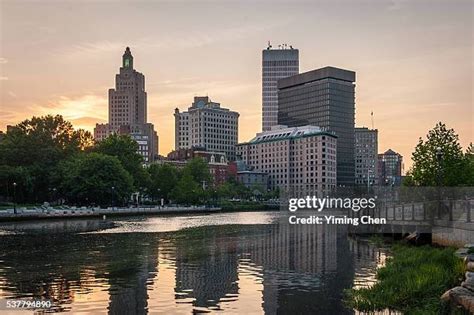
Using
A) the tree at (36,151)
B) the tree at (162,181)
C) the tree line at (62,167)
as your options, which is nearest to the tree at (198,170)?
the tree at (162,181)

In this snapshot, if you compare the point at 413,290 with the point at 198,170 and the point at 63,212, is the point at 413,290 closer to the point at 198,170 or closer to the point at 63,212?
the point at 63,212

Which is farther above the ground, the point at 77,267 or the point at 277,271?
the point at 277,271

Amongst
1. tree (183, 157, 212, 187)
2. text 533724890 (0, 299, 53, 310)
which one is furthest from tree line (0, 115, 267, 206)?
text 533724890 (0, 299, 53, 310)

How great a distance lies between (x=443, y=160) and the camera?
48.8 m

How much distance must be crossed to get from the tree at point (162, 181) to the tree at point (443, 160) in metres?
118

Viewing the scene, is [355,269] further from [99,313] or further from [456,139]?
[456,139]

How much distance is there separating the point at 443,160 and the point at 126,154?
111143 millimetres

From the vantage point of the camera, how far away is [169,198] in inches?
6511

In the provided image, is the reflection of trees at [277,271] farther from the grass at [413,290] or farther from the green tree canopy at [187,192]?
the green tree canopy at [187,192]

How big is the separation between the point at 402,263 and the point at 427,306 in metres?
9.90

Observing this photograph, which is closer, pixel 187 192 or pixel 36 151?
pixel 36 151

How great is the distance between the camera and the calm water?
21.8 metres

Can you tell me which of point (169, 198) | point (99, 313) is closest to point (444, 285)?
point (99, 313)

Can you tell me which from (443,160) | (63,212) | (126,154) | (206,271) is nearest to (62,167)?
(63,212)
